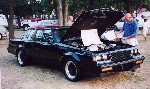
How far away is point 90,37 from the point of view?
28.1 ft

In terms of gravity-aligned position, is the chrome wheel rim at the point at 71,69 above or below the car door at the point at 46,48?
below

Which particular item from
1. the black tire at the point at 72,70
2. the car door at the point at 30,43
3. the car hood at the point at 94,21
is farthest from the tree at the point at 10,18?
the black tire at the point at 72,70

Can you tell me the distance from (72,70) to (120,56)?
4.48ft

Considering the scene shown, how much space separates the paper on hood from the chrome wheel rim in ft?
2.54

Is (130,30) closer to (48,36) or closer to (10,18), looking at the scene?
(48,36)

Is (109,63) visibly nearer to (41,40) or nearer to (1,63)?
(41,40)

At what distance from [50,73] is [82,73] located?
68.5 inches

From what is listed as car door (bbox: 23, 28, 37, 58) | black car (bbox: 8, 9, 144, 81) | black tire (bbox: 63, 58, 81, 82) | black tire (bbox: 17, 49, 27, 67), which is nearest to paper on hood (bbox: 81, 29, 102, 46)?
black car (bbox: 8, 9, 144, 81)

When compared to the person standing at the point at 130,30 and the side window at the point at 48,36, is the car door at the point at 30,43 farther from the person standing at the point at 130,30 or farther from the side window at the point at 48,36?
the person standing at the point at 130,30

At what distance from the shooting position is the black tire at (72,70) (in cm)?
759

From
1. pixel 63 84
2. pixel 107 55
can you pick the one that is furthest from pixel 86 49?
pixel 63 84

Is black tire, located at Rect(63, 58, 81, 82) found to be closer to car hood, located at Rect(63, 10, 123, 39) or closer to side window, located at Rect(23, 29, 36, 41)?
car hood, located at Rect(63, 10, 123, 39)

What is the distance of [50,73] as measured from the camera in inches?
355

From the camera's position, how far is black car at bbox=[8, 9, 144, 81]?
24.1ft
